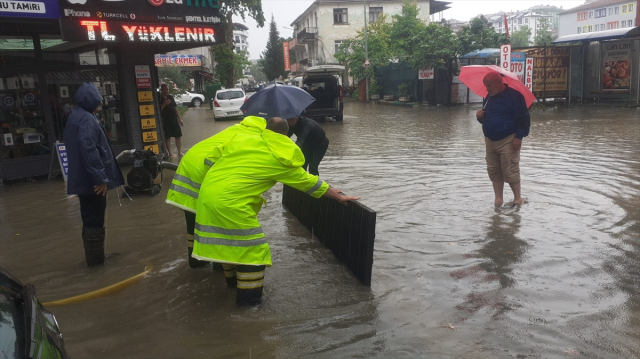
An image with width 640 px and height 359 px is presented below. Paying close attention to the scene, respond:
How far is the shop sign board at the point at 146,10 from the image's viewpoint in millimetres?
9641

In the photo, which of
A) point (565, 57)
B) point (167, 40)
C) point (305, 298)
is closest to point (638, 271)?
point (305, 298)

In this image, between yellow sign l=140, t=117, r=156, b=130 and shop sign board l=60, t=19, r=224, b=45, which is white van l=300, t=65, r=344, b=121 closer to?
yellow sign l=140, t=117, r=156, b=130

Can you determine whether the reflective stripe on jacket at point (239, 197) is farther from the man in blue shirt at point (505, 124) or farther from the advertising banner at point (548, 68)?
the advertising banner at point (548, 68)

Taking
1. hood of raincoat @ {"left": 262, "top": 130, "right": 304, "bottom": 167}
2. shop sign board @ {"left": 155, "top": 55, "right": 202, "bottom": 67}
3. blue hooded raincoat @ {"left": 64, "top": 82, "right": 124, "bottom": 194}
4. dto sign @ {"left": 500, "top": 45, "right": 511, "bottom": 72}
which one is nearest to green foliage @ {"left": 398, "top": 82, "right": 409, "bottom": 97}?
dto sign @ {"left": 500, "top": 45, "right": 511, "bottom": 72}

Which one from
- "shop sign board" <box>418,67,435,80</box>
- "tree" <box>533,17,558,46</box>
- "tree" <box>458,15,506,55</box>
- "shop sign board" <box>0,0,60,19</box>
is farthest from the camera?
"tree" <box>533,17,558,46</box>

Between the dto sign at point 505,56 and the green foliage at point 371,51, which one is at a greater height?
the green foliage at point 371,51

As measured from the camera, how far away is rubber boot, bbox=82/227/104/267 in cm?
541

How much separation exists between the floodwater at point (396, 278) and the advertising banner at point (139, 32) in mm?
2858

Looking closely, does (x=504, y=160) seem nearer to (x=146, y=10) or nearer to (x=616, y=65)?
(x=146, y=10)

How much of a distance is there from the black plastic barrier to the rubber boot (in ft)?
7.19

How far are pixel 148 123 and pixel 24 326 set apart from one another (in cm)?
1019

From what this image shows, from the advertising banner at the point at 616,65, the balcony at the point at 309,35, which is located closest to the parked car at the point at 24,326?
the advertising banner at the point at 616,65

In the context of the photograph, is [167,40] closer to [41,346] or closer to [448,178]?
[448,178]

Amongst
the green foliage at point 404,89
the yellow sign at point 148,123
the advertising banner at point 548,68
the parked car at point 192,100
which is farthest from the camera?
the parked car at point 192,100
